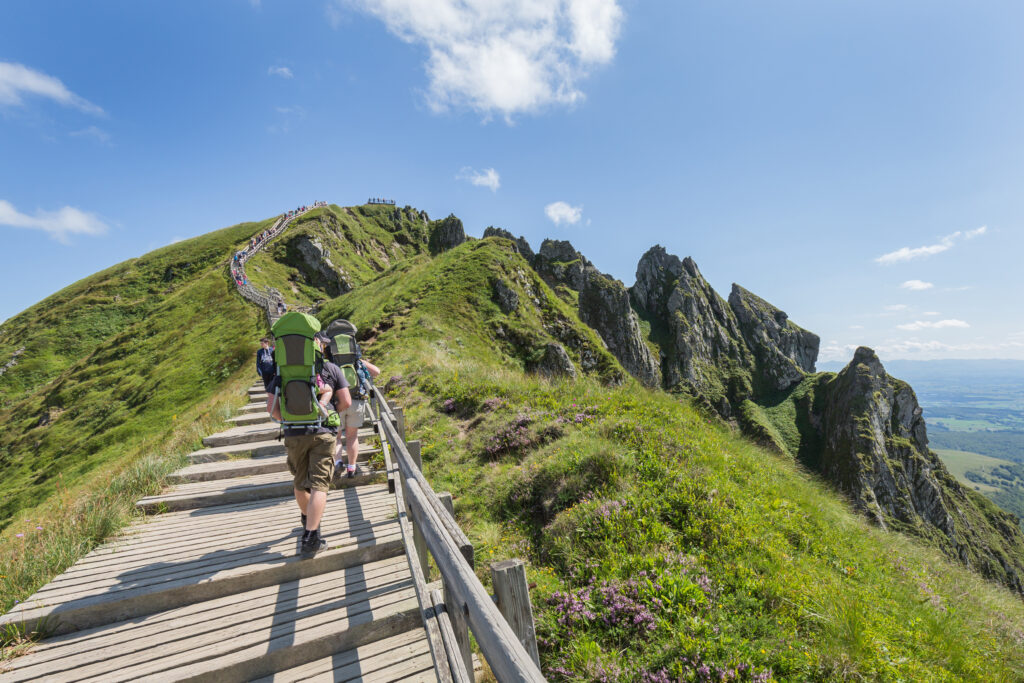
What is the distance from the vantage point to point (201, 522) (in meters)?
6.23

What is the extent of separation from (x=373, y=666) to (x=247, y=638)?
1.38m

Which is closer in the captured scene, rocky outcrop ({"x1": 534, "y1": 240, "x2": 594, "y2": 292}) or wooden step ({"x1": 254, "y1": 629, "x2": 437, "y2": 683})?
wooden step ({"x1": 254, "y1": 629, "x2": 437, "y2": 683})

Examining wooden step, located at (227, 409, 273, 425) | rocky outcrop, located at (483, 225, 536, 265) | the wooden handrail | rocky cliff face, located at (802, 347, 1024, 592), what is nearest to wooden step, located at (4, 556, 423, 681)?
the wooden handrail

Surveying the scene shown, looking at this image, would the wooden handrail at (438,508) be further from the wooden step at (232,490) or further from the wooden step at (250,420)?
the wooden step at (250,420)

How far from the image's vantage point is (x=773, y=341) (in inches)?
4373

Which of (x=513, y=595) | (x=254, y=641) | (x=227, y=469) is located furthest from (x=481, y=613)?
(x=227, y=469)

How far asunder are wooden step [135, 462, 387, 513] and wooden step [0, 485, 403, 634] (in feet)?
0.79

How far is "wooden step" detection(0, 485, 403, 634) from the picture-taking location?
4184mm

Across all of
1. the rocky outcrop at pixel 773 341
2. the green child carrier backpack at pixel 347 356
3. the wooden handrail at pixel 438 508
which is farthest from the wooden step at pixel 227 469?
the rocky outcrop at pixel 773 341

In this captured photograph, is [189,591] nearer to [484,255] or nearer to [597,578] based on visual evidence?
[597,578]

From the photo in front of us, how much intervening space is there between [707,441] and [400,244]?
111m

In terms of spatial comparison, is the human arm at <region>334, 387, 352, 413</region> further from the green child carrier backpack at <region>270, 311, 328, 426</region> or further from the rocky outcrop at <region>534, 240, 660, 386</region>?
the rocky outcrop at <region>534, 240, 660, 386</region>

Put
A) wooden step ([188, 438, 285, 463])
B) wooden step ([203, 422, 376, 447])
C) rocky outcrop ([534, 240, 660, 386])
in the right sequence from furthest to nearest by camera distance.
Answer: rocky outcrop ([534, 240, 660, 386]), wooden step ([203, 422, 376, 447]), wooden step ([188, 438, 285, 463])

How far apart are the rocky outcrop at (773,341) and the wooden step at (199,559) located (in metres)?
121
